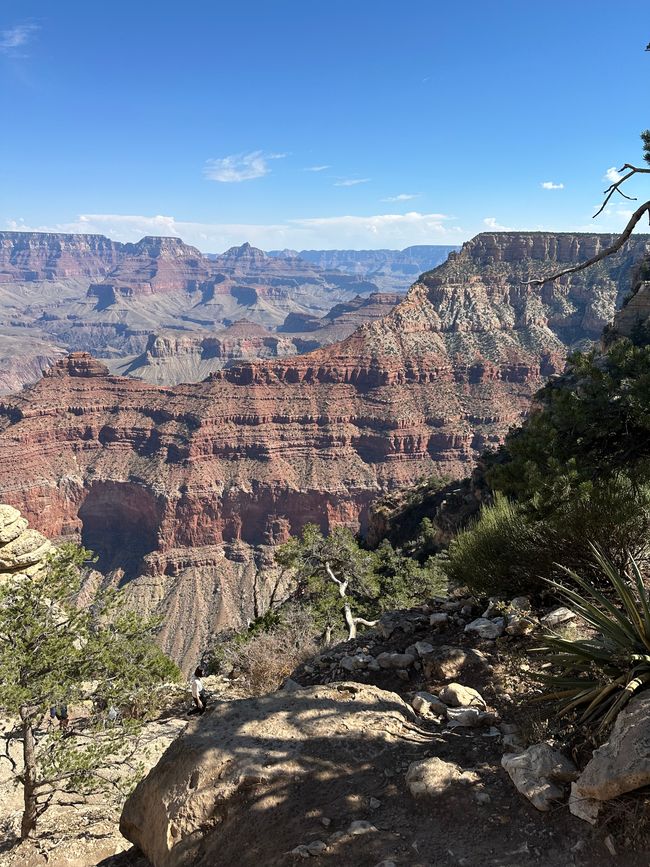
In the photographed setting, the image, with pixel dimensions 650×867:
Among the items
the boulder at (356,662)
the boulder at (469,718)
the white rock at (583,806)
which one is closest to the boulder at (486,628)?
the boulder at (356,662)

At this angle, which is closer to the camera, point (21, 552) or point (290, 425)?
point (21, 552)

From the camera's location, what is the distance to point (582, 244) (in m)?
111

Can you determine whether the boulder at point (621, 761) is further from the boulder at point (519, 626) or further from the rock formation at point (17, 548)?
the rock formation at point (17, 548)

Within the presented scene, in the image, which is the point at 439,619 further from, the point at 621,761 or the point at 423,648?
the point at 621,761

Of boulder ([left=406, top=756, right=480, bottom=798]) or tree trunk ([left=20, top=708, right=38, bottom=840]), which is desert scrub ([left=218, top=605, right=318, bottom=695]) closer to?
tree trunk ([left=20, top=708, right=38, bottom=840])

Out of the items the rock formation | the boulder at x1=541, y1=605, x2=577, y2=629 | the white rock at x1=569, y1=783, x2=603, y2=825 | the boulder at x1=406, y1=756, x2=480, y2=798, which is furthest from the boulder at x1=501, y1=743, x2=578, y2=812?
the rock formation

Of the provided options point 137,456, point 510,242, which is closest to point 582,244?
point 510,242

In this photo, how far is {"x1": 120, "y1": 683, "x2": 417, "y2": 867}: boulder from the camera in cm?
480

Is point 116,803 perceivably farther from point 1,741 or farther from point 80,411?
point 80,411

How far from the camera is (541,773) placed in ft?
13.8

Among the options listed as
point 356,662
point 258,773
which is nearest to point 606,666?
point 258,773

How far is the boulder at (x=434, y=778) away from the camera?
179 inches

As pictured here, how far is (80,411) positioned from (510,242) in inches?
3763

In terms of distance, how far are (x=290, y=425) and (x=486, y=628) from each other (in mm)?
93616
